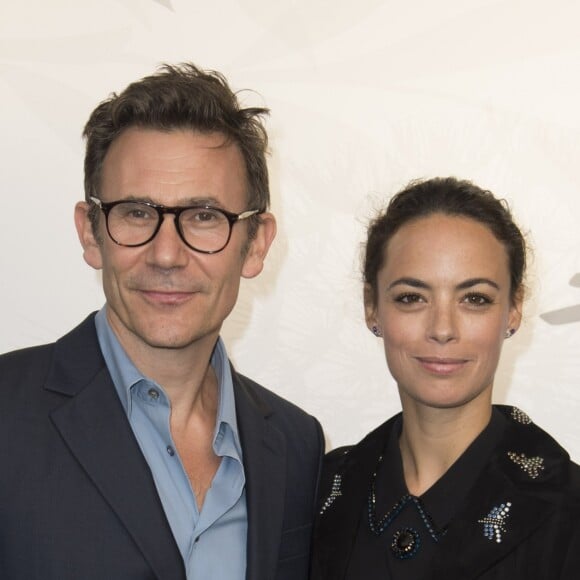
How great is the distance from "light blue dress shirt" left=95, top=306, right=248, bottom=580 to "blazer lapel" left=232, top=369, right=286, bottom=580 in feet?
0.09

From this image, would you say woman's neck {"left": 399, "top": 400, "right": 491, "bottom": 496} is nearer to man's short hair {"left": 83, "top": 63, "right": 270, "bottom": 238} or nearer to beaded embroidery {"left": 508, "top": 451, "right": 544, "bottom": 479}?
beaded embroidery {"left": 508, "top": 451, "right": 544, "bottom": 479}

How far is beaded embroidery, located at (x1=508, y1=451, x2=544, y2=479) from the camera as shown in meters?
1.93

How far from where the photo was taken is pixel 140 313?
1.99 m

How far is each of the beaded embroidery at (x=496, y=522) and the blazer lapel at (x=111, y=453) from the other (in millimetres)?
549

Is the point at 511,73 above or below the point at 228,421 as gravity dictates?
above

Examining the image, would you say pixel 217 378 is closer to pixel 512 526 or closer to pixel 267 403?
pixel 267 403

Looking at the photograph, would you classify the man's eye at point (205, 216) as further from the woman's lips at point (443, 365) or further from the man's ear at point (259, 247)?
the woman's lips at point (443, 365)

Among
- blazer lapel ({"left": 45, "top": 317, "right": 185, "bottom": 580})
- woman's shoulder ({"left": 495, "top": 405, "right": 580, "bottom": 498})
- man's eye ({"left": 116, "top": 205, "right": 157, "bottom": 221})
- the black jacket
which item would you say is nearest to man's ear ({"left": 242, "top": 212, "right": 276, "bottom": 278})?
man's eye ({"left": 116, "top": 205, "right": 157, "bottom": 221})

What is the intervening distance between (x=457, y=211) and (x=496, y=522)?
610 millimetres

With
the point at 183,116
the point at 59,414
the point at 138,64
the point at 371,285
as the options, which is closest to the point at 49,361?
the point at 59,414

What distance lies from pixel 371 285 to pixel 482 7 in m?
1.11

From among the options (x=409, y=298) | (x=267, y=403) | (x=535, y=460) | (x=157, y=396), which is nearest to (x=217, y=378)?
(x=267, y=403)

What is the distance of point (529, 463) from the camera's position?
1.95m

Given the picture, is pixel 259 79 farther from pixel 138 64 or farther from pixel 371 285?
pixel 371 285
